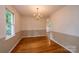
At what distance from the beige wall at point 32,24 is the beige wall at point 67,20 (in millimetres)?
345

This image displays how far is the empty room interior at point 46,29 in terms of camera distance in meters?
2.80

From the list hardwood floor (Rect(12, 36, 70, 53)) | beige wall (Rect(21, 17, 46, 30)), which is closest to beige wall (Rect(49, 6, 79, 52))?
hardwood floor (Rect(12, 36, 70, 53))

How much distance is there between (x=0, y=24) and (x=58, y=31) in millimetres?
1930

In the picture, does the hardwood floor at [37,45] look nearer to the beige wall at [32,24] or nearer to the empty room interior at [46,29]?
the empty room interior at [46,29]

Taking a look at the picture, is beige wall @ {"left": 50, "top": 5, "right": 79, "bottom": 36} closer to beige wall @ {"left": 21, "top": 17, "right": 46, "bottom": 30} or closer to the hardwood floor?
beige wall @ {"left": 21, "top": 17, "right": 46, "bottom": 30}

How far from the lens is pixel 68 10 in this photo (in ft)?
9.66

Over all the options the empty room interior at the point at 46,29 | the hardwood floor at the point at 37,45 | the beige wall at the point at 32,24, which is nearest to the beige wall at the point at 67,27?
the empty room interior at the point at 46,29

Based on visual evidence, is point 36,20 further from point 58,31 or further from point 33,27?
point 58,31

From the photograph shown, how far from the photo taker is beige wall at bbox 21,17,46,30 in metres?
2.89

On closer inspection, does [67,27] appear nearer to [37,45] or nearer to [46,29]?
[46,29]
